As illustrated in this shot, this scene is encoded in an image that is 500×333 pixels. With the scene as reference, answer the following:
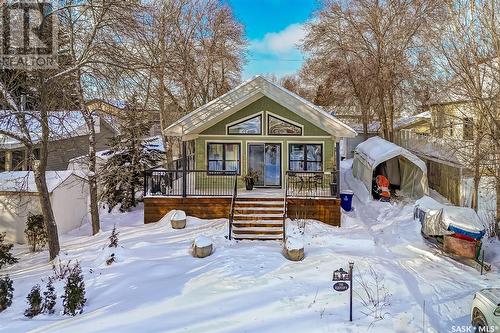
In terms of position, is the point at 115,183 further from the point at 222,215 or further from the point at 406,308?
the point at 406,308

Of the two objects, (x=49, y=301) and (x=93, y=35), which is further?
(x=93, y=35)

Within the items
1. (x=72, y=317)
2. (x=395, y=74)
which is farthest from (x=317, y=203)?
(x=395, y=74)

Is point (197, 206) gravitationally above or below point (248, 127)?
below

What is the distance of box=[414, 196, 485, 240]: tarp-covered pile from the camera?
9820mm

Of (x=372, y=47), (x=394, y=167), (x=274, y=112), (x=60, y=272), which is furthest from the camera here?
(x=372, y=47)

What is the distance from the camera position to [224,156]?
16016mm

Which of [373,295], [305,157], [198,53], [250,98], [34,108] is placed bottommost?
[373,295]

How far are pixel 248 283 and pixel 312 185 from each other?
7.71m

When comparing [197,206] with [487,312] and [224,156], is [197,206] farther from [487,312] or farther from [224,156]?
[487,312]

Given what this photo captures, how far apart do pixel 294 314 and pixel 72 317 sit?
12.8ft

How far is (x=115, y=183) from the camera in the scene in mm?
17781

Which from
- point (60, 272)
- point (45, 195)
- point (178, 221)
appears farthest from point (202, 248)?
point (45, 195)

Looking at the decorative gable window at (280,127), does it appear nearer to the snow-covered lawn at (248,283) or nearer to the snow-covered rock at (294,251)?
the snow-covered lawn at (248,283)

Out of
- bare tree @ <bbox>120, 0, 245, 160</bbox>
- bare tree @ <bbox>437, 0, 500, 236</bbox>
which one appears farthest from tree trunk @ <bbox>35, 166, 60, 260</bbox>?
bare tree @ <bbox>437, 0, 500, 236</bbox>
